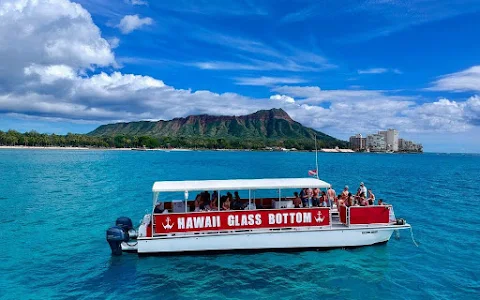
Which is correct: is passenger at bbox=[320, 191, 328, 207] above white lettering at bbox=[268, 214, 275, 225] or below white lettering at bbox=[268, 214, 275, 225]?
above

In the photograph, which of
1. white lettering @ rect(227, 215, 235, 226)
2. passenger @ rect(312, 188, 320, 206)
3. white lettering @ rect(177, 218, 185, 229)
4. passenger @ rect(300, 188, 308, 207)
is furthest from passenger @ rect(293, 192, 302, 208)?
white lettering @ rect(177, 218, 185, 229)

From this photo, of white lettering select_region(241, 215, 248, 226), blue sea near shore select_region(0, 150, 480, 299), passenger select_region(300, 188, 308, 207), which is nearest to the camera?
blue sea near shore select_region(0, 150, 480, 299)

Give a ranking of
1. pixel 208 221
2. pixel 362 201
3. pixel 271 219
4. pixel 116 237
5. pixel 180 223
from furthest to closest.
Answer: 1. pixel 362 201
2. pixel 271 219
3. pixel 208 221
4. pixel 180 223
5. pixel 116 237

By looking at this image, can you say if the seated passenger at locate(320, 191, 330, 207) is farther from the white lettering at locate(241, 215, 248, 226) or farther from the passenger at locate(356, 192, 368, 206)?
the white lettering at locate(241, 215, 248, 226)

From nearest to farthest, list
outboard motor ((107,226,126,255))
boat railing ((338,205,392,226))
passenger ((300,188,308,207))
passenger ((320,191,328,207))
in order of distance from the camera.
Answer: outboard motor ((107,226,126,255)), boat railing ((338,205,392,226)), passenger ((320,191,328,207)), passenger ((300,188,308,207))

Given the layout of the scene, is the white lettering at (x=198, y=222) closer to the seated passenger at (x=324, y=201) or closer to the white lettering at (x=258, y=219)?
the white lettering at (x=258, y=219)

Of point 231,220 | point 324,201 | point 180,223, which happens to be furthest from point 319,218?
point 180,223

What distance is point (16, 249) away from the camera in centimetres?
1762

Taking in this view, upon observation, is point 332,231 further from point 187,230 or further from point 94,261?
point 94,261

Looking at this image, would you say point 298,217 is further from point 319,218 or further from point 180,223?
point 180,223

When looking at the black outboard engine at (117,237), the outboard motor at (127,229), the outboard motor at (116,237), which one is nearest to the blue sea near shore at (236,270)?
the black outboard engine at (117,237)

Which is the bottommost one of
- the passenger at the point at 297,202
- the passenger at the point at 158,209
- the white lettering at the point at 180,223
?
the white lettering at the point at 180,223

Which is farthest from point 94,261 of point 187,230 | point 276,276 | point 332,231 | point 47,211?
point 47,211

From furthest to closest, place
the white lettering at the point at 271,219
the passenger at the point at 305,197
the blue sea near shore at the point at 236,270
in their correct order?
1. the passenger at the point at 305,197
2. the white lettering at the point at 271,219
3. the blue sea near shore at the point at 236,270
